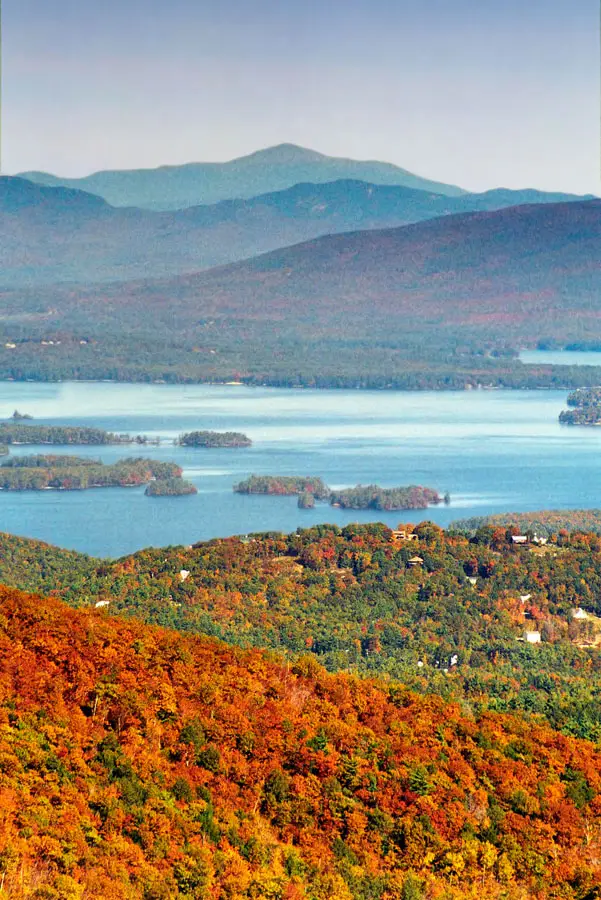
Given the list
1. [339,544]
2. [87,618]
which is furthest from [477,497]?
[87,618]

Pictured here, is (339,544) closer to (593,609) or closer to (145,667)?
(593,609)

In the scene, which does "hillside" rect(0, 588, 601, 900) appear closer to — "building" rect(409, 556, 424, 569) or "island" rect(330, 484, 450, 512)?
"building" rect(409, 556, 424, 569)

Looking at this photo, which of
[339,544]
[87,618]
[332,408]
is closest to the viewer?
[87,618]

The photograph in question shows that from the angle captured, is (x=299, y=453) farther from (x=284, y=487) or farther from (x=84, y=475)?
(x=284, y=487)

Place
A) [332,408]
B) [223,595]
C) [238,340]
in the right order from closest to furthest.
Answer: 1. [223,595]
2. [332,408]
3. [238,340]

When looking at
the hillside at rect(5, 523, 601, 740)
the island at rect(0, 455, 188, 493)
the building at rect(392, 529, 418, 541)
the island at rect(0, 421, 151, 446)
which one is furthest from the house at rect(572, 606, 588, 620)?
the island at rect(0, 421, 151, 446)

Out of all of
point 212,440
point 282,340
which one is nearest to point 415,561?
point 212,440
